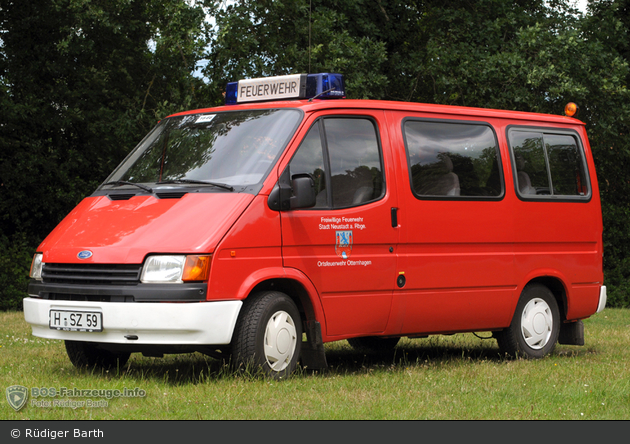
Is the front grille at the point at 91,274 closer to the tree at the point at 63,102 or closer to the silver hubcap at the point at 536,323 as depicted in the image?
the silver hubcap at the point at 536,323

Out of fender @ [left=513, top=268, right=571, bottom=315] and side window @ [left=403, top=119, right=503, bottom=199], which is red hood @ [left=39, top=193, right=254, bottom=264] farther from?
fender @ [left=513, top=268, right=571, bottom=315]

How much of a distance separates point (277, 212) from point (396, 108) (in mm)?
1788

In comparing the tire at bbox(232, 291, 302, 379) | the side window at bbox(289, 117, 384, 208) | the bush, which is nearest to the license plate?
the tire at bbox(232, 291, 302, 379)

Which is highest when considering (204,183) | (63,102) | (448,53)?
(448,53)

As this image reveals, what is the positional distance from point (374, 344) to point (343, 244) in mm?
2934

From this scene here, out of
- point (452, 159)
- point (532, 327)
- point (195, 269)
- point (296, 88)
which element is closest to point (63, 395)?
point (195, 269)

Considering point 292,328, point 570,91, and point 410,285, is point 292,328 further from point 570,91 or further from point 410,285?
point 570,91

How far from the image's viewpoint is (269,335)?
275 inches

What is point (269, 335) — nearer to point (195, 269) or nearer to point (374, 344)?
point (195, 269)

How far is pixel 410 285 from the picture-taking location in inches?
316

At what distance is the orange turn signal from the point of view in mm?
6555

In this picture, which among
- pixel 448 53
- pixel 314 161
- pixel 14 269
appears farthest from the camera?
pixel 14 269

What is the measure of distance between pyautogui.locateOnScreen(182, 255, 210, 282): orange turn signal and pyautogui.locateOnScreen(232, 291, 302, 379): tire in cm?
55
